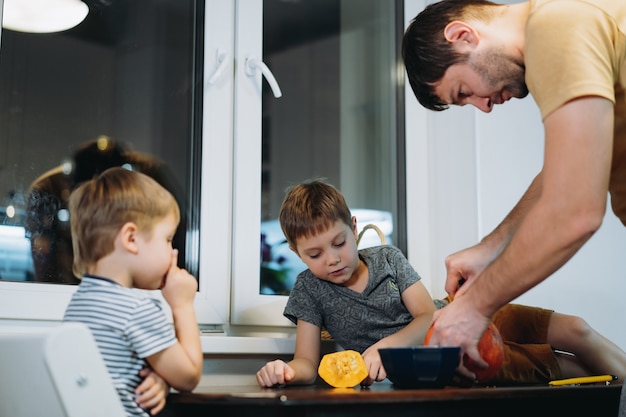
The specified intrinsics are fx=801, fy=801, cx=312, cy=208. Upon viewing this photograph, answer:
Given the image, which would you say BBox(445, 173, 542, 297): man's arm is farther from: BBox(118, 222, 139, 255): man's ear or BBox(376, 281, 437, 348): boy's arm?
BBox(118, 222, 139, 255): man's ear

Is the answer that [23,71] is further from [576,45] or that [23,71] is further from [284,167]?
[576,45]

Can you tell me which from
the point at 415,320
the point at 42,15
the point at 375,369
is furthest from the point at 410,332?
the point at 42,15

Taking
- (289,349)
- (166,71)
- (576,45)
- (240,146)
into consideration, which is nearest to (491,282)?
(576,45)

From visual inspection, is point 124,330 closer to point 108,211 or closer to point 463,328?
point 108,211

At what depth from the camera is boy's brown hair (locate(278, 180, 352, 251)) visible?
177 centimetres

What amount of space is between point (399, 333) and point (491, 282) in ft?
1.57

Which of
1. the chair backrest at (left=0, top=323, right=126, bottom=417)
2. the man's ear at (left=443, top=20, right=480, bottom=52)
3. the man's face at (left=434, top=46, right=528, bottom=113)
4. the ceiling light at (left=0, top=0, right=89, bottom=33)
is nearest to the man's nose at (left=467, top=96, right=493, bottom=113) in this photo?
the man's face at (left=434, top=46, right=528, bottom=113)

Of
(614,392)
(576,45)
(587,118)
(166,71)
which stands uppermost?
(166,71)

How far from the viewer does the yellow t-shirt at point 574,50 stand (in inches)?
44.9

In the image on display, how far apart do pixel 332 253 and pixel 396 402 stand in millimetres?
710

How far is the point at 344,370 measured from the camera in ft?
4.66

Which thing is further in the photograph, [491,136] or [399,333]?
[491,136]

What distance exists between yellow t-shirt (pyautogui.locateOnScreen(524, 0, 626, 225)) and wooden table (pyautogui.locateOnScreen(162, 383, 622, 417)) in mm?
423

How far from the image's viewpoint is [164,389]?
3.91 ft
